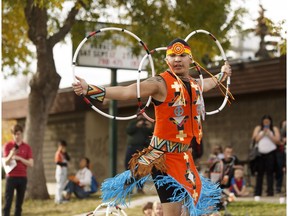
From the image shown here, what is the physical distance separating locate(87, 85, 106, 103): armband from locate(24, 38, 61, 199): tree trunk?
10447mm

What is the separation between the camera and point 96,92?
6543 millimetres

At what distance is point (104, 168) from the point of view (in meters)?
24.3

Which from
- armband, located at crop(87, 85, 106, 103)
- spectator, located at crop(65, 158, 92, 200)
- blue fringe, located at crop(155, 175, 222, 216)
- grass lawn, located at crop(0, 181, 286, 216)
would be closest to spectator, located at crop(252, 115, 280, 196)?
grass lawn, located at crop(0, 181, 286, 216)

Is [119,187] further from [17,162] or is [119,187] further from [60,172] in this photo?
[60,172]

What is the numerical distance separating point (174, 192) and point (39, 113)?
35.7ft

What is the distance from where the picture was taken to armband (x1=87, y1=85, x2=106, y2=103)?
6.52 m

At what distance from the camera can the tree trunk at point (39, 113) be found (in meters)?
17.0

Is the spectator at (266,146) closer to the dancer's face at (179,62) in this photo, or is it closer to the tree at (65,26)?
the tree at (65,26)

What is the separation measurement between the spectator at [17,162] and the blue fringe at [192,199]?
5.82m

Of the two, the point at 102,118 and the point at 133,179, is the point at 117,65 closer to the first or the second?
the point at 102,118

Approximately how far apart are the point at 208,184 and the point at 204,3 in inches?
396

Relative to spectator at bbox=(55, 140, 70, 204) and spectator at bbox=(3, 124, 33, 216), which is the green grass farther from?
spectator at bbox=(55, 140, 70, 204)

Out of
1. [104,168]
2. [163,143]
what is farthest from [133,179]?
[104,168]

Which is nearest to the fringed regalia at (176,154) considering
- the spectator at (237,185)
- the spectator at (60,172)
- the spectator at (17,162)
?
the spectator at (17,162)
